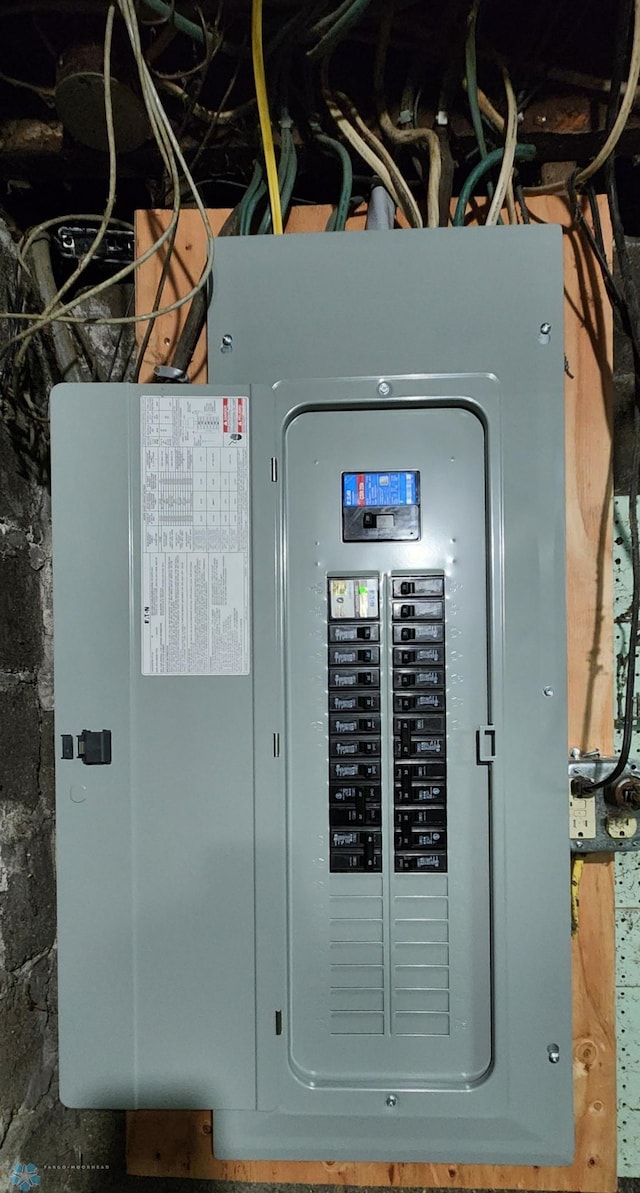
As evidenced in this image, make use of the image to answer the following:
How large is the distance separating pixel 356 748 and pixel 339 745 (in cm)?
2

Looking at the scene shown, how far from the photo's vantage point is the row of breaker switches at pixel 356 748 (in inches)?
32.1

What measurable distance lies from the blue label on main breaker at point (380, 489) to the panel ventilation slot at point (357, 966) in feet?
1.68

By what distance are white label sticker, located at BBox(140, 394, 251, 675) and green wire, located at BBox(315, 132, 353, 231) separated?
1.16 feet

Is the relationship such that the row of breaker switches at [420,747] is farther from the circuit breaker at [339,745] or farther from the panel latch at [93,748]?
the panel latch at [93,748]

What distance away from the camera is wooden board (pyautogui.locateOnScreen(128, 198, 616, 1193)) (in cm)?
95

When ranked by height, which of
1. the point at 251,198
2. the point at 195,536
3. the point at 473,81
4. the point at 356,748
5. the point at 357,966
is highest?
the point at 473,81

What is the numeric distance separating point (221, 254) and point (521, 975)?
102cm

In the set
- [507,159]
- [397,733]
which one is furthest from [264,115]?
[397,733]

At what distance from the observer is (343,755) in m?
0.82

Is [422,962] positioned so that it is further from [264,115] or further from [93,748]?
[264,115]

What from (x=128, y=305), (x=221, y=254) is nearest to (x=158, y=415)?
(x=221, y=254)

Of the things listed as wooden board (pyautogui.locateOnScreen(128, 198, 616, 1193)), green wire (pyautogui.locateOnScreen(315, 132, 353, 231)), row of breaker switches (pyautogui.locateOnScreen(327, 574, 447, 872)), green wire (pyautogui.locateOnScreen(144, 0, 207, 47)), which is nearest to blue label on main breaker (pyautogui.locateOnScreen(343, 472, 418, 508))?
row of breaker switches (pyautogui.locateOnScreen(327, 574, 447, 872))

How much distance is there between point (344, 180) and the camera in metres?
0.93

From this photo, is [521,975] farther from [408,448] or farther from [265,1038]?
[408,448]
